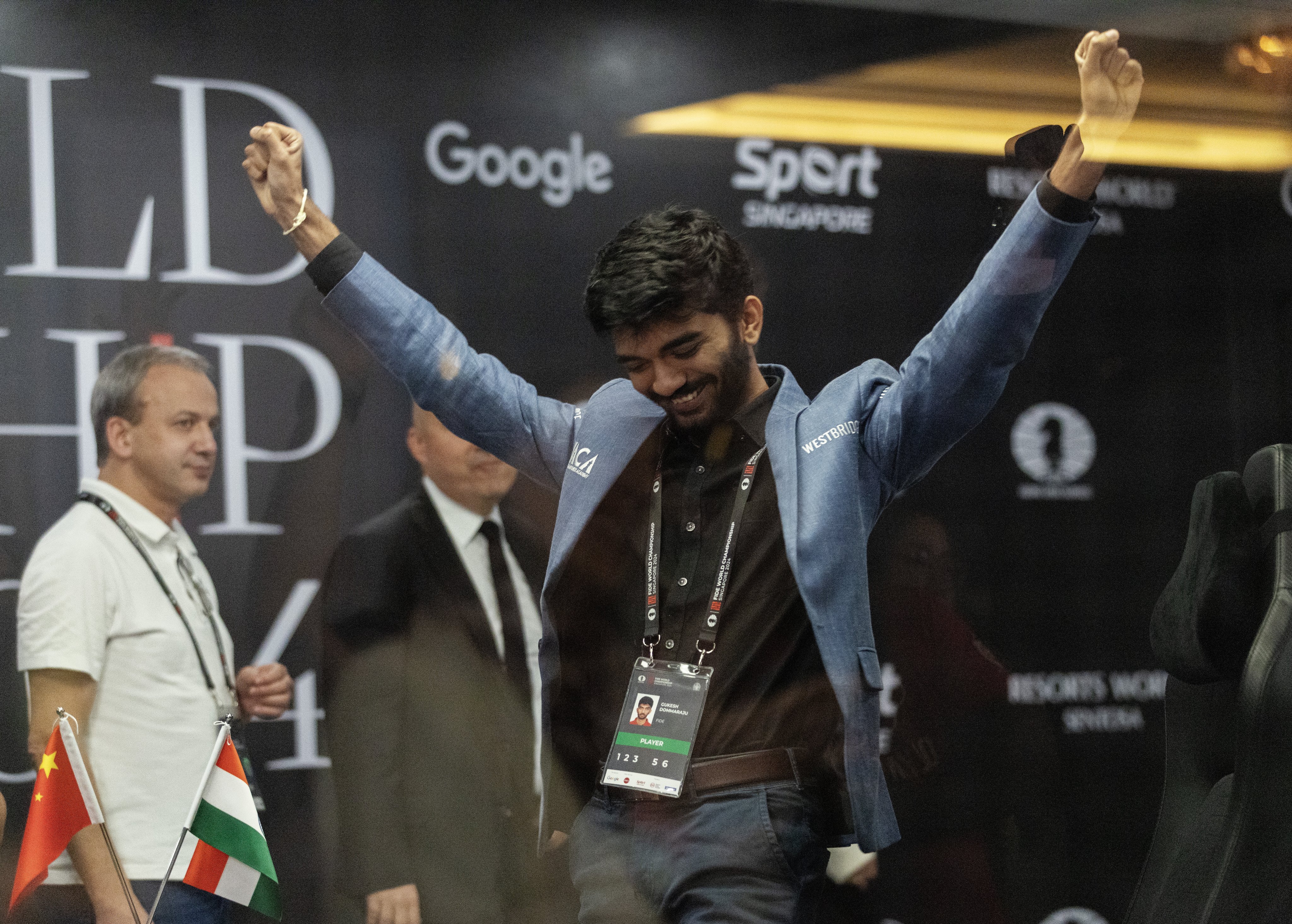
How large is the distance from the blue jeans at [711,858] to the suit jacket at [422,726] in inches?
45.1

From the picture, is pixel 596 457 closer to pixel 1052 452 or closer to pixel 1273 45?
pixel 1052 452

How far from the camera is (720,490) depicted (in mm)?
1863

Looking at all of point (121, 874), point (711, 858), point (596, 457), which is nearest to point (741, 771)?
point (711, 858)

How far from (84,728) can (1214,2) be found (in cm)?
287

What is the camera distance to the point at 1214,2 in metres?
2.96

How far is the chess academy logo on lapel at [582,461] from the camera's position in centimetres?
196

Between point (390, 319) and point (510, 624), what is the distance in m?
1.20

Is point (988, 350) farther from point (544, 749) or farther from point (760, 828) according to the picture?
point (544, 749)

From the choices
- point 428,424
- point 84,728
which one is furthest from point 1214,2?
point 84,728

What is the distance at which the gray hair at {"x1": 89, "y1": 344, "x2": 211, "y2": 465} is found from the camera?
2.75 meters

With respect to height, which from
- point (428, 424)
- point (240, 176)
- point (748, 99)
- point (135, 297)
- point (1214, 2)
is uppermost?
point (1214, 2)

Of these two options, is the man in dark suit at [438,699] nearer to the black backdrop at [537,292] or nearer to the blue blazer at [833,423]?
the black backdrop at [537,292]

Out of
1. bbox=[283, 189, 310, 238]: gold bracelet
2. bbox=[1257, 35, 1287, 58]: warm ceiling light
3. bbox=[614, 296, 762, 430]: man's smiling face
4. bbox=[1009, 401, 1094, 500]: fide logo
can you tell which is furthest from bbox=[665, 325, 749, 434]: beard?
bbox=[1257, 35, 1287, 58]: warm ceiling light

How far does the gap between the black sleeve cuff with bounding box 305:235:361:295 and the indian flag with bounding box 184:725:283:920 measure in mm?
815
